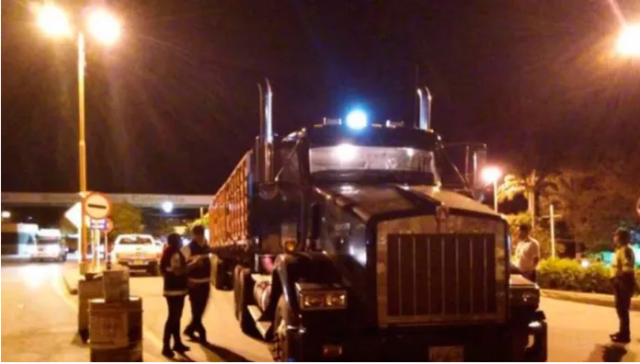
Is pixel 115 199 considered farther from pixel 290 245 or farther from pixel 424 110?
pixel 290 245

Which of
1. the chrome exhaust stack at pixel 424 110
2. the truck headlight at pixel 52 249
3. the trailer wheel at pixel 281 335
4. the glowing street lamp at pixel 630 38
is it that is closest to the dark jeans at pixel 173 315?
the trailer wheel at pixel 281 335

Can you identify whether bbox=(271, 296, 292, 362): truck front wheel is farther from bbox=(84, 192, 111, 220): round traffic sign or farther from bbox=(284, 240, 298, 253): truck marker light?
bbox=(84, 192, 111, 220): round traffic sign

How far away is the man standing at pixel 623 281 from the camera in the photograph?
36.6 feet

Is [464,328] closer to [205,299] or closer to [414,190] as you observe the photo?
[414,190]

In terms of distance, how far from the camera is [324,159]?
384 inches

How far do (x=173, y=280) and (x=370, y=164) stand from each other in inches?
119

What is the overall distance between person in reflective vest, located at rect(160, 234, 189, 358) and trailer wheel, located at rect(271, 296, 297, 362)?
75.4 inches

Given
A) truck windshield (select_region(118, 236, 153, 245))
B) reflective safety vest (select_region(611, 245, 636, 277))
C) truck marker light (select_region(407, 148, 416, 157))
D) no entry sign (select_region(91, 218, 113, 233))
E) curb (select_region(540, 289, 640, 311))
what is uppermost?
truck marker light (select_region(407, 148, 416, 157))

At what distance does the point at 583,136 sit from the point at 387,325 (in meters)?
20.5

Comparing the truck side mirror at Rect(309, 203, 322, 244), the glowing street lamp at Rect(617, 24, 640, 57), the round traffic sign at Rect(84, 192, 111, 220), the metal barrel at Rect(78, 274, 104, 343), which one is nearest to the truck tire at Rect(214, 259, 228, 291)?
the round traffic sign at Rect(84, 192, 111, 220)

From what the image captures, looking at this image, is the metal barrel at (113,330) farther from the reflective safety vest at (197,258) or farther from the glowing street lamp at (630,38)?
the glowing street lamp at (630,38)

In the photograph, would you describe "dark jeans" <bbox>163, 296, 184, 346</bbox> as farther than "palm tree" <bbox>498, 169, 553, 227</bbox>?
No

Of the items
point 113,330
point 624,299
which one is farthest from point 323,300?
point 624,299

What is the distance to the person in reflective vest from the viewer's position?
413 inches
